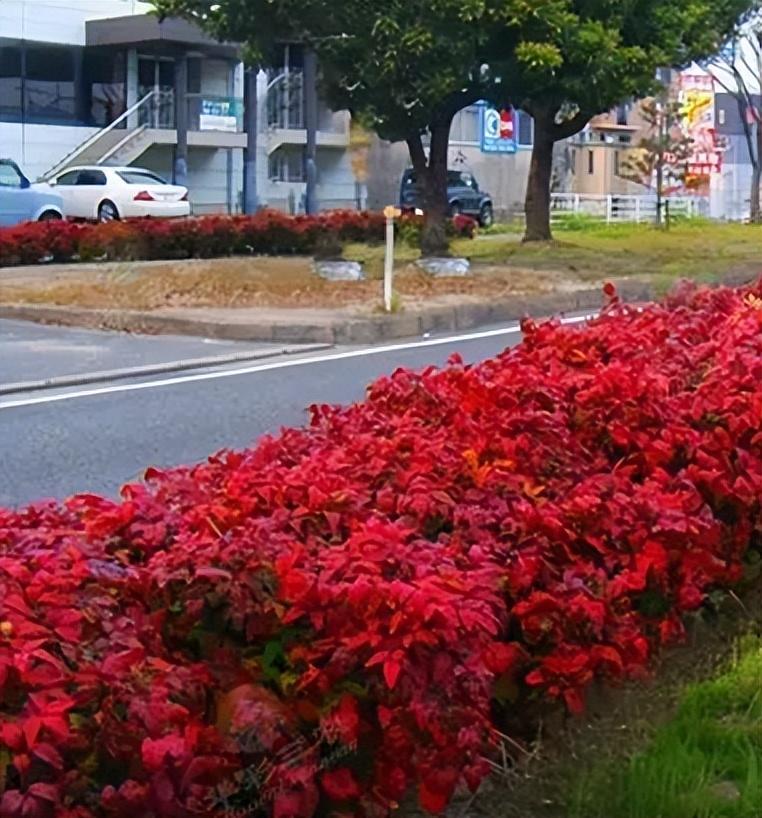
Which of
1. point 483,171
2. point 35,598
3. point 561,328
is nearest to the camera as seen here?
point 35,598

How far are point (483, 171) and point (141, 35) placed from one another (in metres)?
14.6

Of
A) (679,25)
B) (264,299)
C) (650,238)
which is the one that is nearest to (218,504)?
(264,299)

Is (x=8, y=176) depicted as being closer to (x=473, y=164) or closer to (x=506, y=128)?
(x=506, y=128)

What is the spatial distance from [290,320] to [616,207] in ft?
110

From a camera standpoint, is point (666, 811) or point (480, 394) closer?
point (666, 811)

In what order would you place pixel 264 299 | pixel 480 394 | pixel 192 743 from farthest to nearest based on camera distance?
pixel 264 299
pixel 480 394
pixel 192 743

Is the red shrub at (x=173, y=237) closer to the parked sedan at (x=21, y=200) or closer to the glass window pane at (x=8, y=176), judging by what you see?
the parked sedan at (x=21, y=200)

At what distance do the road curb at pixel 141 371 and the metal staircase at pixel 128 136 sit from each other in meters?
26.8

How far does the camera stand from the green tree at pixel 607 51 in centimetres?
2016

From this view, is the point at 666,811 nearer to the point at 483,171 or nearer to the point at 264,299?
the point at 264,299

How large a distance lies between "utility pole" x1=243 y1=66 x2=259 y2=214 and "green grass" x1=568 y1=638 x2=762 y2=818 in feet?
126

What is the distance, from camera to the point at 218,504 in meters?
4.18

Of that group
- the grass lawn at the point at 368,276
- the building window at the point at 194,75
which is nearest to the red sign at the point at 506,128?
the building window at the point at 194,75

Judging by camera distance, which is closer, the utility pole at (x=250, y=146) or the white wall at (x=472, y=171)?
the utility pole at (x=250, y=146)
